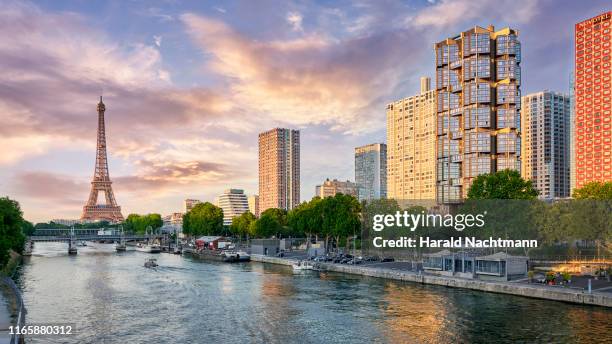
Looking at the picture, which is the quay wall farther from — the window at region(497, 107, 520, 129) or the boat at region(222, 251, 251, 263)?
the window at region(497, 107, 520, 129)

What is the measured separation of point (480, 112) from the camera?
463ft

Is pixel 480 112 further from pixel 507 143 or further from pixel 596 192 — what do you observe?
pixel 596 192

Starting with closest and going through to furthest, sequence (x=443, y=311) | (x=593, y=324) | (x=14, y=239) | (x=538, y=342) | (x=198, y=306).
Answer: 1. (x=538, y=342)
2. (x=593, y=324)
3. (x=443, y=311)
4. (x=198, y=306)
5. (x=14, y=239)

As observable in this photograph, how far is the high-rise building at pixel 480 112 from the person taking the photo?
141 metres

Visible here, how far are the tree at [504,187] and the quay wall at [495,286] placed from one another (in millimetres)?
24264

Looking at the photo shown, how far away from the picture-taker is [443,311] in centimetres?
6538

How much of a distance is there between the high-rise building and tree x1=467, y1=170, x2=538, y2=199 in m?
32.8

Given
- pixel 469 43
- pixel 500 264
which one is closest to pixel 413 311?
pixel 500 264

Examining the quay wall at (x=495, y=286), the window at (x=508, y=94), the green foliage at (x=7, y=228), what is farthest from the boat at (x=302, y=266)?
the window at (x=508, y=94)

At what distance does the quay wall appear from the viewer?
216 feet

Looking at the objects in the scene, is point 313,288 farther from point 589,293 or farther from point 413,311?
point 589,293

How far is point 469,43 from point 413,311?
102 m

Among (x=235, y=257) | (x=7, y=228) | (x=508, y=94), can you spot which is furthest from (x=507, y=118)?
(x=7, y=228)

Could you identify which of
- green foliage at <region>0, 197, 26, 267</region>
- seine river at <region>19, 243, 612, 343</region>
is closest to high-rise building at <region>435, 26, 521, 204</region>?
seine river at <region>19, 243, 612, 343</region>
